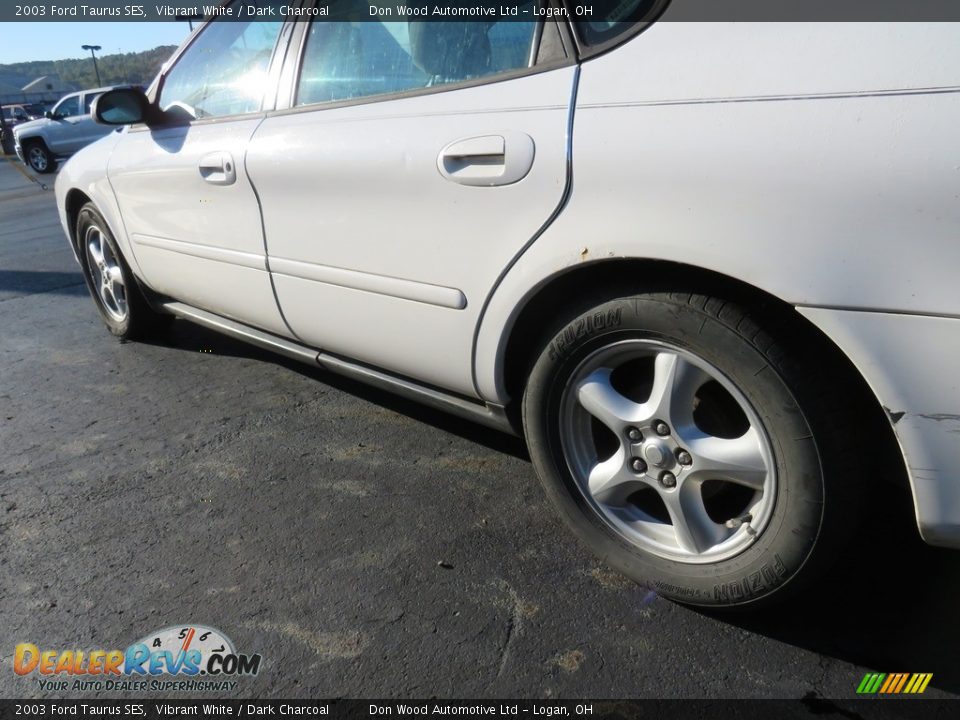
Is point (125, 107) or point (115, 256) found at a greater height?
→ point (125, 107)

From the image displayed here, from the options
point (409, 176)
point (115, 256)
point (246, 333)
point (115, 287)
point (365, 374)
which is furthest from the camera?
point (115, 287)

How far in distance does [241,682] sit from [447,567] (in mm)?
631

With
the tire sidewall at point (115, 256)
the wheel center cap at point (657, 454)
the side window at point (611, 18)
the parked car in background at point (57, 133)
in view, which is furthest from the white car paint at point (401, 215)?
the parked car in background at point (57, 133)

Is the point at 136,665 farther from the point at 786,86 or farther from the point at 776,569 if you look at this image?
the point at 786,86

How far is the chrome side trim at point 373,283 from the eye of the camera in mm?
2197

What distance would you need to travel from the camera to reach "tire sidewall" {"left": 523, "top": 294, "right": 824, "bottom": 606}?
1667mm

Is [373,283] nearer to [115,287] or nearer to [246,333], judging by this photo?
[246,333]

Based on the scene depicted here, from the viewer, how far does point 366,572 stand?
7.30ft

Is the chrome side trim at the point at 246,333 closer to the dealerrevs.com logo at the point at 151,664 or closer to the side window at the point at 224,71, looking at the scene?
the side window at the point at 224,71

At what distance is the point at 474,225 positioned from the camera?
205 centimetres

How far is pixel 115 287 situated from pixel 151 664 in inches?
111

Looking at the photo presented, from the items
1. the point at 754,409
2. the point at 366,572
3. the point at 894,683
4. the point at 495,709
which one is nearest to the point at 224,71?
the point at 366,572

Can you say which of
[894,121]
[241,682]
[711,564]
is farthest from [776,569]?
[241,682]

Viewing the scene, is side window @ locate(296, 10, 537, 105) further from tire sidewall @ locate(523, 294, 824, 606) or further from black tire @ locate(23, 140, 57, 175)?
black tire @ locate(23, 140, 57, 175)
